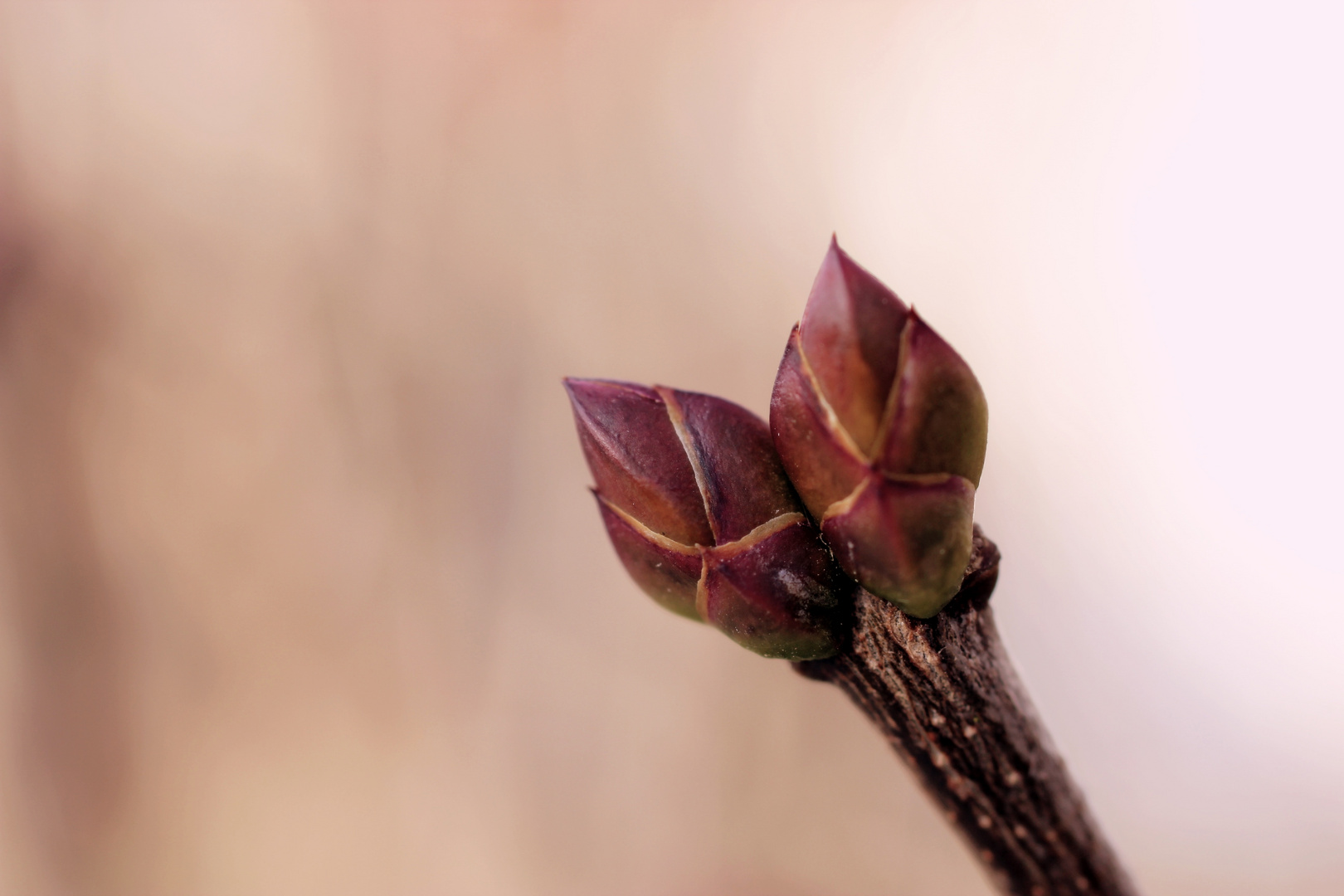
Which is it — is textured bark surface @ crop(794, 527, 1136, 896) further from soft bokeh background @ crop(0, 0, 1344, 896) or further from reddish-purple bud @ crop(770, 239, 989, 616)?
soft bokeh background @ crop(0, 0, 1344, 896)

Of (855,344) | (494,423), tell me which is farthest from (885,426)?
(494,423)

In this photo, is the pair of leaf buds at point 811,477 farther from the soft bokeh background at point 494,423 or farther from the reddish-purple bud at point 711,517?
the soft bokeh background at point 494,423

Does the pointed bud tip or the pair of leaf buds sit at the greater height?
the pointed bud tip

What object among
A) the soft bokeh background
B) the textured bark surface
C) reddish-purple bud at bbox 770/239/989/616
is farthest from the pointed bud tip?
the soft bokeh background

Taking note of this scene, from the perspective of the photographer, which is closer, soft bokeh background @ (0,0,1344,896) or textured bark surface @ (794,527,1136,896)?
textured bark surface @ (794,527,1136,896)

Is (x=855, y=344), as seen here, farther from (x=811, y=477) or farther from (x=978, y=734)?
(x=978, y=734)

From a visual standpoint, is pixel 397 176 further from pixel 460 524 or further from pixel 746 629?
pixel 746 629
